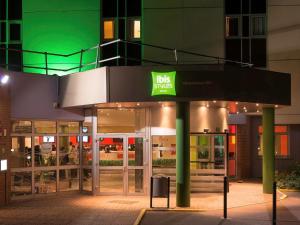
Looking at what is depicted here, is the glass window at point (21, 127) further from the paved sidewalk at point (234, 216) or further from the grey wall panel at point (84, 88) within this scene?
the paved sidewalk at point (234, 216)

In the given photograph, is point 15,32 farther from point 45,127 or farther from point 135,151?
point 135,151

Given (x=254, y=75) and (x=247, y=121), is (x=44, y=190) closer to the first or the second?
(x=254, y=75)

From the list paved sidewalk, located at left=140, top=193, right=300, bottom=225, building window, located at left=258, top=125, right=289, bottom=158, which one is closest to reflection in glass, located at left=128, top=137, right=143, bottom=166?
paved sidewalk, located at left=140, top=193, right=300, bottom=225

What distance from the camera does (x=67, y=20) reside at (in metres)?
21.2

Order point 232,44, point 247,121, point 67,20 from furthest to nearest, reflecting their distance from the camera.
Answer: point 247,121, point 232,44, point 67,20

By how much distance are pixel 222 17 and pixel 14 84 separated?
943cm

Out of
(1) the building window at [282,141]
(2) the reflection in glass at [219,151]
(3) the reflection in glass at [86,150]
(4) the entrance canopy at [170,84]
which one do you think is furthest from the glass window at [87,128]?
(1) the building window at [282,141]

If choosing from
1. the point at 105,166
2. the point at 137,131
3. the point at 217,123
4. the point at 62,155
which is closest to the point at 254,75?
the point at 217,123

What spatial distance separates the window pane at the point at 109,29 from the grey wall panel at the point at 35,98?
4583 mm

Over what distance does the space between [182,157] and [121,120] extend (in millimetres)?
3597

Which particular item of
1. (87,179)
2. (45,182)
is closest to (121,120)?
(87,179)

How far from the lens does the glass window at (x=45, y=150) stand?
712 inches

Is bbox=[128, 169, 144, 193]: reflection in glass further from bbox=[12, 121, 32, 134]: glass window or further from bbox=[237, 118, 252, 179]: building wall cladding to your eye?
bbox=[237, 118, 252, 179]: building wall cladding

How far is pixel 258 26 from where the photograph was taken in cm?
2330
